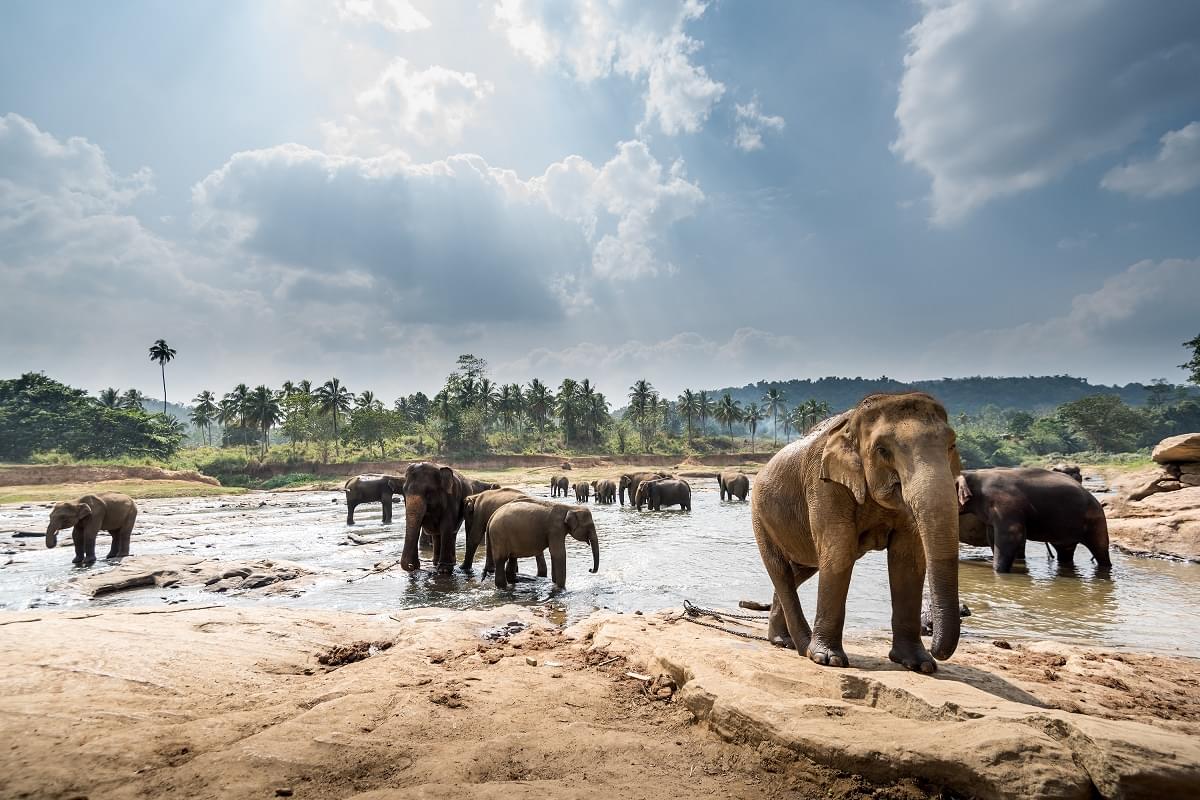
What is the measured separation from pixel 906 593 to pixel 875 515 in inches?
32.3

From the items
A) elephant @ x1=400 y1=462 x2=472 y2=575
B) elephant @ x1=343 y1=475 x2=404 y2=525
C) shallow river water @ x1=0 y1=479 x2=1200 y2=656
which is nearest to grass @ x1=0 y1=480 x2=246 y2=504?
elephant @ x1=343 y1=475 x2=404 y2=525

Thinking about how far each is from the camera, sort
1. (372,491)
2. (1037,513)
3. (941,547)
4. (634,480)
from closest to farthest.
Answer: (941,547) < (1037,513) < (372,491) < (634,480)

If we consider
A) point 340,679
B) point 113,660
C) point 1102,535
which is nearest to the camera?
point 113,660

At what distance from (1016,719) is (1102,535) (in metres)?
12.9

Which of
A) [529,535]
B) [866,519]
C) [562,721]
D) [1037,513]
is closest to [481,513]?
[529,535]

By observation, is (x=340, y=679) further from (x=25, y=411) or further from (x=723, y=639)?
(x=25, y=411)

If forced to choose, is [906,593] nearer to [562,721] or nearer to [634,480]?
[562,721]

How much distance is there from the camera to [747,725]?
12.4 ft

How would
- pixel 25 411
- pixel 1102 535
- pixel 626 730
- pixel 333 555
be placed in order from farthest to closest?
pixel 25 411 → pixel 333 555 → pixel 1102 535 → pixel 626 730

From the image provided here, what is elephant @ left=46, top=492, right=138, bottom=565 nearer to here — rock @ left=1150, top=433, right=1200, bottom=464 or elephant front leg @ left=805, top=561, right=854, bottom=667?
elephant front leg @ left=805, top=561, right=854, bottom=667

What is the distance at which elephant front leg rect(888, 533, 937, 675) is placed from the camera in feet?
16.7

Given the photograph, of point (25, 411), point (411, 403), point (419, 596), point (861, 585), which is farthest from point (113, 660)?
point (411, 403)

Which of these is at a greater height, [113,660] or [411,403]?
[411,403]

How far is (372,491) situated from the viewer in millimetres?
30734
